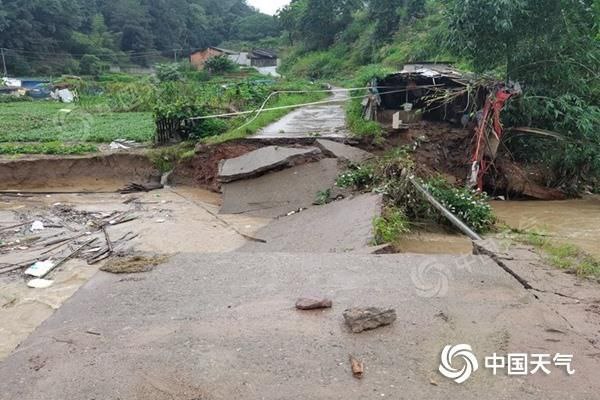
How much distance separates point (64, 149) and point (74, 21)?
2007 inches

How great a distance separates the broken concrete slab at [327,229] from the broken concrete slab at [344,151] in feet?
5.96

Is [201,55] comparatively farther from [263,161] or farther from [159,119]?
[263,161]

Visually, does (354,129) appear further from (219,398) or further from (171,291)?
(219,398)

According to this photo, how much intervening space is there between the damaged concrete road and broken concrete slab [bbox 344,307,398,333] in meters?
0.06

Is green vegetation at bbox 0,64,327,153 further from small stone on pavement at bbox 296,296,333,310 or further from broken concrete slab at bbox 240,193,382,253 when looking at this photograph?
small stone on pavement at bbox 296,296,333,310

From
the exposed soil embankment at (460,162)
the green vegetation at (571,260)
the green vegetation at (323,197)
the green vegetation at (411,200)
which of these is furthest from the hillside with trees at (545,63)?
the green vegetation at (571,260)

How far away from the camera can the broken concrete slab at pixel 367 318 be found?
3.48 meters

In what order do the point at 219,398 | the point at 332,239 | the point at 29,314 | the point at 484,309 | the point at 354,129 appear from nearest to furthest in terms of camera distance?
1. the point at 219,398
2. the point at 484,309
3. the point at 29,314
4. the point at 332,239
5. the point at 354,129

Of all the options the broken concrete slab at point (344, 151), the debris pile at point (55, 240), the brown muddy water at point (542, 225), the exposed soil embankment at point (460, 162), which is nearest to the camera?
the debris pile at point (55, 240)

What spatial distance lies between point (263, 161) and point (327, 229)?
3.46 m

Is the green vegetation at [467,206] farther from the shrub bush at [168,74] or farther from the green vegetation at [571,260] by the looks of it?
the shrub bush at [168,74]

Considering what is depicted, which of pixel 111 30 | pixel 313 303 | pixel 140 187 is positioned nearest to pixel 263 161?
pixel 140 187

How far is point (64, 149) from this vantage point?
13031 millimetres

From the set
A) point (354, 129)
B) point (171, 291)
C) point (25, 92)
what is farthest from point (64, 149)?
point (25, 92)
